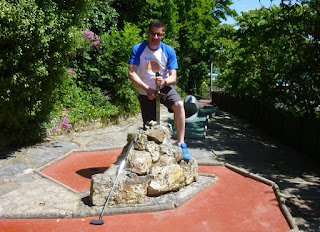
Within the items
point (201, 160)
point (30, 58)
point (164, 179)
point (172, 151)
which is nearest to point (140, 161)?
point (164, 179)

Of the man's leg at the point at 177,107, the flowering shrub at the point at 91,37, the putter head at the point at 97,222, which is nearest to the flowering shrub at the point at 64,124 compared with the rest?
the flowering shrub at the point at 91,37

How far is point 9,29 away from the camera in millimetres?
5070

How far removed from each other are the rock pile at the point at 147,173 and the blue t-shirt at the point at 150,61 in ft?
2.51

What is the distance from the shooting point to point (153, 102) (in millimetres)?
4629

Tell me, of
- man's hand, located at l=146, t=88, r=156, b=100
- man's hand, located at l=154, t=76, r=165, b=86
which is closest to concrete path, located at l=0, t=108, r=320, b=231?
man's hand, located at l=146, t=88, r=156, b=100

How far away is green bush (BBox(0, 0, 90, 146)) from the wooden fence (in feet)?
19.0

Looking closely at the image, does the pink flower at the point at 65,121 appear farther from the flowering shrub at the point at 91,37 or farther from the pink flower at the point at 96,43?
the pink flower at the point at 96,43

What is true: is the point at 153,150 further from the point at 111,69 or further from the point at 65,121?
the point at 111,69

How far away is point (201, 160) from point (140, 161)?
246cm

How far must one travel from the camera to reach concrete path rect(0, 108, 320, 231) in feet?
12.0

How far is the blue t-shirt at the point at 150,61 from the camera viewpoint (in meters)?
4.32

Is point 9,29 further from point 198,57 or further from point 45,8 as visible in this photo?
point 198,57

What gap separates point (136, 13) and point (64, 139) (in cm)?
1112

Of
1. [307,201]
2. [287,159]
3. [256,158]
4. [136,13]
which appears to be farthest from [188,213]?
[136,13]
